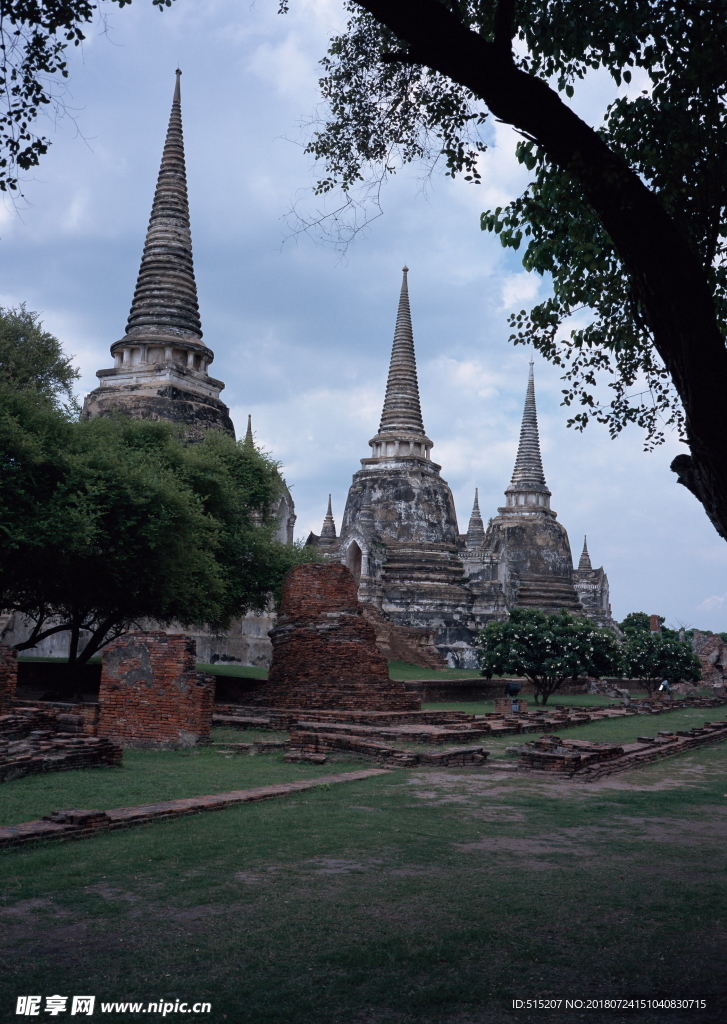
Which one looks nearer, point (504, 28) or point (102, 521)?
point (504, 28)

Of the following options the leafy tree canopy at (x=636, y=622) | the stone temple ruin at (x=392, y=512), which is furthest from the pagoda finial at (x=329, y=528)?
the leafy tree canopy at (x=636, y=622)

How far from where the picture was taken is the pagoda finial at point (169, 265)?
27.8 meters

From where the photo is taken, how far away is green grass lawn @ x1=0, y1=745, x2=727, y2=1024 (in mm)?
3674

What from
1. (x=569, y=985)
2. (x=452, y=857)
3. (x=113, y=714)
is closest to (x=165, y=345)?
(x=113, y=714)

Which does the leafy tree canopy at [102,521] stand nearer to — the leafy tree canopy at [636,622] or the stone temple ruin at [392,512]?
the stone temple ruin at [392,512]

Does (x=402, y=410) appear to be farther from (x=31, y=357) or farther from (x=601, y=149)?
(x=601, y=149)

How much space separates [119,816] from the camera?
6.84 meters

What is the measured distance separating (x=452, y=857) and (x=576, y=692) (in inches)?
1054

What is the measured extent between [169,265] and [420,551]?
14.7 m

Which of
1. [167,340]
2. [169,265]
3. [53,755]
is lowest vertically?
[53,755]

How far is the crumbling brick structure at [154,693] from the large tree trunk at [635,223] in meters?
9.12

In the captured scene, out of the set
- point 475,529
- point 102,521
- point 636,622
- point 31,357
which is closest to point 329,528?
point 475,529

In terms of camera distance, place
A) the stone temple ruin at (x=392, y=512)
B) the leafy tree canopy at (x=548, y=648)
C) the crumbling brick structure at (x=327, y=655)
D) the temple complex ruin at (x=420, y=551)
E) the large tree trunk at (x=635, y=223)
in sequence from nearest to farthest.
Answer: the large tree trunk at (x=635, y=223) < the crumbling brick structure at (x=327, y=655) < the leafy tree canopy at (x=548, y=648) < the stone temple ruin at (x=392, y=512) < the temple complex ruin at (x=420, y=551)

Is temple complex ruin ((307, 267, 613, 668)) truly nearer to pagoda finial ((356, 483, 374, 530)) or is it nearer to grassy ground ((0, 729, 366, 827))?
pagoda finial ((356, 483, 374, 530))
